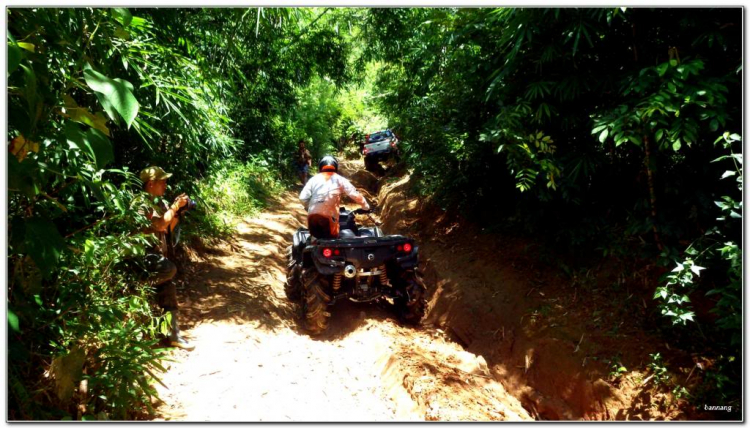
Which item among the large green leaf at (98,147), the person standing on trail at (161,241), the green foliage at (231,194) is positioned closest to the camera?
the large green leaf at (98,147)

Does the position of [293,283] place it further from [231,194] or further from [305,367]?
[231,194]

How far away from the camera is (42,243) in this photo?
1.43 metres

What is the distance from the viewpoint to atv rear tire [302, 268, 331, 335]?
4941 millimetres

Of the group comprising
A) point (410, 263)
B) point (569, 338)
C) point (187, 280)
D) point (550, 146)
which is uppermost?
point (550, 146)

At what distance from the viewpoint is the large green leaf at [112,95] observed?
1287mm

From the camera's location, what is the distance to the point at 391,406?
3619mm

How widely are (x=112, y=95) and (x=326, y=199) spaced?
4.06m

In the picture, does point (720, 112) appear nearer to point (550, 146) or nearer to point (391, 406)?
point (550, 146)

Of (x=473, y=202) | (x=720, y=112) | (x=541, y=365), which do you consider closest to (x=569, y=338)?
(x=541, y=365)

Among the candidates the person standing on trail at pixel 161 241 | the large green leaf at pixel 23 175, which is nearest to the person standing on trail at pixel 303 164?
the person standing on trail at pixel 161 241

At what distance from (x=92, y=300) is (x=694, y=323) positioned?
4.47 meters

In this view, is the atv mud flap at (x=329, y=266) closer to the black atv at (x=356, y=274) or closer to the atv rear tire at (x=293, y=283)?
the black atv at (x=356, y=274)

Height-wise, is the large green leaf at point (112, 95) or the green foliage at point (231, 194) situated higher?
the large green leaf at point (112, 95)

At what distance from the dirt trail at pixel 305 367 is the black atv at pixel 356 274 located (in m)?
0.27
